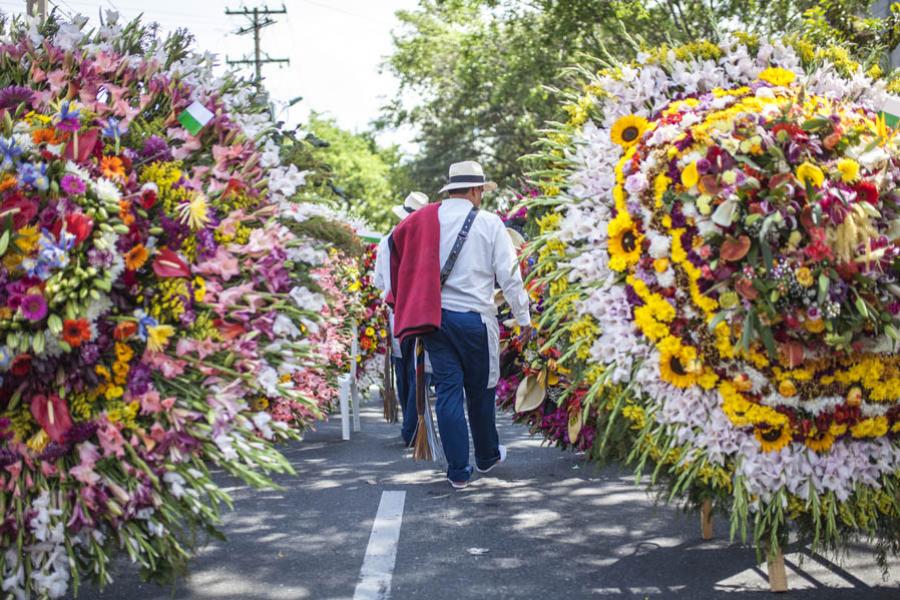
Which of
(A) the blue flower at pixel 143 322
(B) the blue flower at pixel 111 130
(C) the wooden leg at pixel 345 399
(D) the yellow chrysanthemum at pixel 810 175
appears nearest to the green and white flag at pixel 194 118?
(B) the blue flower at pixel 111 130

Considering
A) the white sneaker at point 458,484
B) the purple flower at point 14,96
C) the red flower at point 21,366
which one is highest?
the purple flower at point 14,96

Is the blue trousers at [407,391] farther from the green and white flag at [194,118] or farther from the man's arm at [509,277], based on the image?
the green and white flag at [194,118]

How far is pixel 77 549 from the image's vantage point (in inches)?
160

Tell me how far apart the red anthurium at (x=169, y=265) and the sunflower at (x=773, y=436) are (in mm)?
2303

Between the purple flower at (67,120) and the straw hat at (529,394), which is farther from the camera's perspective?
the straw hat at (529,394)

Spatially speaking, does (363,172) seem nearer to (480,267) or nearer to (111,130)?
(480,267)

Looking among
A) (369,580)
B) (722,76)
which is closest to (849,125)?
(722,76)

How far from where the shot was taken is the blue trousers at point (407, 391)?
30.8 ft

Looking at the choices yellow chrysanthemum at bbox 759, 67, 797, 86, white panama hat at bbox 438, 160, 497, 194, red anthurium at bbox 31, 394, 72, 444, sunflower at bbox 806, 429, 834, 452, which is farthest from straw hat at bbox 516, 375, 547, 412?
red anthurium at bbox 31, 394, 72, 444

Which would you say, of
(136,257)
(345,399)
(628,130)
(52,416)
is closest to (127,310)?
(136,257)

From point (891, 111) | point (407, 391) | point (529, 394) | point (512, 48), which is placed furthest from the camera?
point (512, 48)

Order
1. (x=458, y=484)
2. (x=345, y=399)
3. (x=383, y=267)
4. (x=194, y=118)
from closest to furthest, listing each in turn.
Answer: (x=194, y=118)
(x=458, y=484)
(x=383, y=267)
(x=345, y=399)

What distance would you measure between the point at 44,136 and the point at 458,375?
390cm

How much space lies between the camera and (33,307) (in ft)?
12.9
